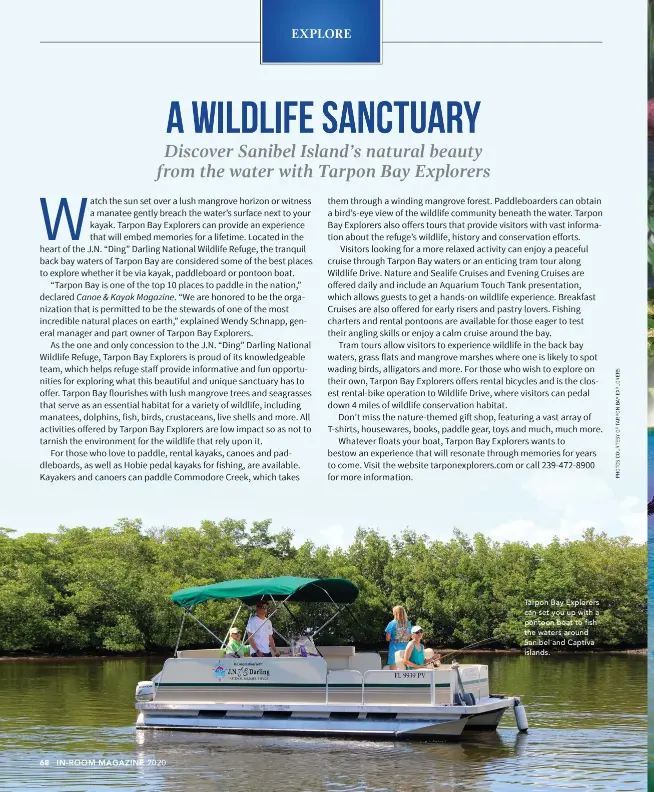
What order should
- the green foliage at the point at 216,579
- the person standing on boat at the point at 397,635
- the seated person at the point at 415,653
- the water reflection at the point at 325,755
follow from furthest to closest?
the green foliage at the point at 216,579 < the person standing on boat at the point at 397,635 < the seated person at the point at 415,653 < the water reflection at the point at 325,755

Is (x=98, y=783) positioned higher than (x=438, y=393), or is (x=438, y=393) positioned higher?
(x=438, y=393)

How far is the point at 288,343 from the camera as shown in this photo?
569 inches

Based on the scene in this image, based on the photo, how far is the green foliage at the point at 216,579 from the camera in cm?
3828

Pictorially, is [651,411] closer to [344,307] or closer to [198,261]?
[344,307]

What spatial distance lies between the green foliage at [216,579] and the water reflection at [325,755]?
14.5 meters

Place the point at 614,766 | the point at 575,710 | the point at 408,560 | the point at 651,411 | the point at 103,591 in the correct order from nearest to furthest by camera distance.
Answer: the point at 651,411, the point at 614,766, the point at 575,710, the point at 408,560, the point at 103,591

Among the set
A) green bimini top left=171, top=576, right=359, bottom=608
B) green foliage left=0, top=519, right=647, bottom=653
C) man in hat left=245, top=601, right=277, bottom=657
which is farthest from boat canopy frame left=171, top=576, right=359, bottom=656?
green foliage left=0, top=519, right=647, bottom=653

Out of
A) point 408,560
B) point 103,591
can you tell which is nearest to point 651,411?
point 408,560

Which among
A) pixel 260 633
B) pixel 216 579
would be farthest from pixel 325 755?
pixel 216 579

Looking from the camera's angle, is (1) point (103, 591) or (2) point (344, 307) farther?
(1) point (103, 591)

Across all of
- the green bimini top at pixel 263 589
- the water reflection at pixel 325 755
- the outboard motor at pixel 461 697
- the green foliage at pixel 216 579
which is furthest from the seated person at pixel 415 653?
the green foliage at pixel 216 579

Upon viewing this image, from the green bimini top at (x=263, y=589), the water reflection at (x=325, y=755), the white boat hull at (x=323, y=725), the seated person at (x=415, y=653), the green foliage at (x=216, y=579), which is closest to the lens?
the water reflection at (x=325, y=755)

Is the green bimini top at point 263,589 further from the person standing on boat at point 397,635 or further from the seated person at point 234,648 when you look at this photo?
the person standing on boat at point 397,635

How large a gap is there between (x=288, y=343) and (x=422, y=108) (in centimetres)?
326
